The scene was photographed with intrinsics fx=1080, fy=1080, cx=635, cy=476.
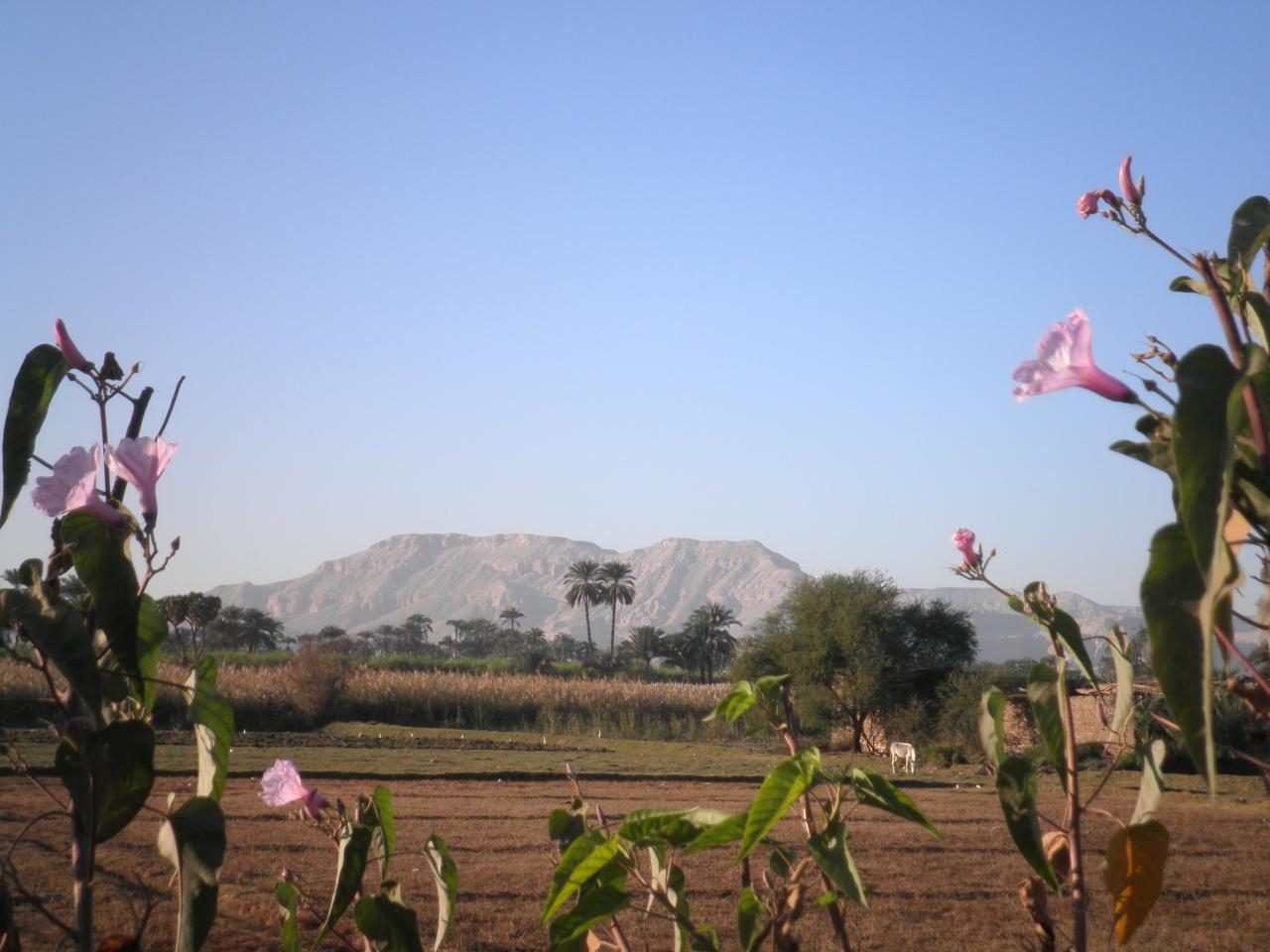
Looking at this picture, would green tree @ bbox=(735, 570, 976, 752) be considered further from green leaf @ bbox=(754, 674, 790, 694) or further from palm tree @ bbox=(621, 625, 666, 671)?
palm tree @ bbox=(621, 625, 666, 671)

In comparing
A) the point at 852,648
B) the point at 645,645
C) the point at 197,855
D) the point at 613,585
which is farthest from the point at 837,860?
the point at 645,645

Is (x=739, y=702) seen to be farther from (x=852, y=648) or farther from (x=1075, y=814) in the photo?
(x=852, y=648)

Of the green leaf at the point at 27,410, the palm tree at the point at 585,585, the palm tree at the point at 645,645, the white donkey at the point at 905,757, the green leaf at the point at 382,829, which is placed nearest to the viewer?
the green leaf at the point at 27,410

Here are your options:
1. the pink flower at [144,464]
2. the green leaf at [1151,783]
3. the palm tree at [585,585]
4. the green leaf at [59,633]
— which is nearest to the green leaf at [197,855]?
the green leaf at [59,633]

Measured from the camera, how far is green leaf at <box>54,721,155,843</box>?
0.98m

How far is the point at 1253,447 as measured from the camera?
68cm

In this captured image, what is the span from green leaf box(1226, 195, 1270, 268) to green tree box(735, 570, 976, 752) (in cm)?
2246

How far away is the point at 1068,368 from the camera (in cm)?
Result: 86

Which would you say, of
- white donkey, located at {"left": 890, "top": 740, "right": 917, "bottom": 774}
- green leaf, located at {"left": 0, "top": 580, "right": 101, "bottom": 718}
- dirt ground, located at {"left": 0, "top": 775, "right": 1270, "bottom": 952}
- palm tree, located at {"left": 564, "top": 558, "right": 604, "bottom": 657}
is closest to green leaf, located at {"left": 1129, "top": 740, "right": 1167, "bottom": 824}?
green leaf, located at {"left": 0, "top": 580, "right": 101, "bottom": 718}

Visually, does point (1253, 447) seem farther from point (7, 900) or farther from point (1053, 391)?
point (7, 900)

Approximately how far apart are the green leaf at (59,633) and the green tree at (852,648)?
74.0 feet

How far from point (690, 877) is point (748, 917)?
5076mm

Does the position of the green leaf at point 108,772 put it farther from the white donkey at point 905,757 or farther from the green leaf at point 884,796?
the white donkey at point 905,757

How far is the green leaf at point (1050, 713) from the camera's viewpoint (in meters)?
1.11
